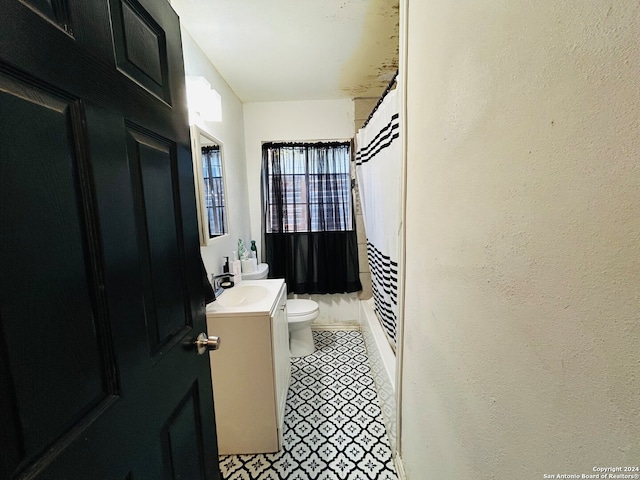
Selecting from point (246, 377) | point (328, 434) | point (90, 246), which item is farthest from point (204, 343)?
point (328, 434)

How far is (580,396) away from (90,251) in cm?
86

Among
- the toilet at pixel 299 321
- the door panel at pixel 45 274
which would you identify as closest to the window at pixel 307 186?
the toilet at pixel 299 321

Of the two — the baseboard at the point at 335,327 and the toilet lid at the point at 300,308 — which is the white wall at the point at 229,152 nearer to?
the toilet lid at the point at 300,308

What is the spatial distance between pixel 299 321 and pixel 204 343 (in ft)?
4.55

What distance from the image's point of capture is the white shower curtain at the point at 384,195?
55.4 inches

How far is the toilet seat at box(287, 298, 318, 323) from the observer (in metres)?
2.27

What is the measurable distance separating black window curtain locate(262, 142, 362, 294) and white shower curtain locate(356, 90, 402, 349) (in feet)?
1.59

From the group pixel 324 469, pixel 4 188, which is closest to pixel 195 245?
pixel 4 188

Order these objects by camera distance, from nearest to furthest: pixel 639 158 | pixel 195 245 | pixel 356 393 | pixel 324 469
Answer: pixel 639 158 < pixel 195 245 < pixel 324 469 < pixel 356 393

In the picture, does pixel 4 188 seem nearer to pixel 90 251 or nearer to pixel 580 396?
pixel 90 251

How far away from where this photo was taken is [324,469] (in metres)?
1.41

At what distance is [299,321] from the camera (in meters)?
2.27

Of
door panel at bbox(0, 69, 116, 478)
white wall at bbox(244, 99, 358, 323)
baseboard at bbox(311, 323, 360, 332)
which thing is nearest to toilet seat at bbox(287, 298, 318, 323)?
baseboard at bbox(311, 323, 360, 332)

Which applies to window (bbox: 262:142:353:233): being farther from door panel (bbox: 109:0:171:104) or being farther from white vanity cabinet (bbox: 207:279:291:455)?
door panel (bbox: 109:0:171:104)
